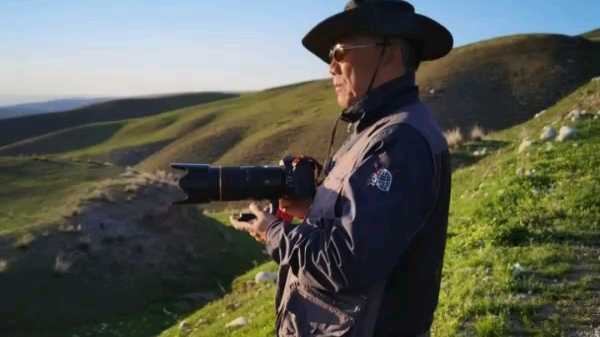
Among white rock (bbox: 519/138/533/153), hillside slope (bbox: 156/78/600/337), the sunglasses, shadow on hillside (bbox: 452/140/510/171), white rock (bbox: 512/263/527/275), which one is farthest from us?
shadow on hillside (bbox: 452/140/510/171)

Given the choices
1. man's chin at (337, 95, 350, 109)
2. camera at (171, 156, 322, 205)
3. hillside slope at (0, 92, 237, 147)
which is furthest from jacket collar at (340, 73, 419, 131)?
hillside slope at (0, 92, 237, 147)

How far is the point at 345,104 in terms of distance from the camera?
3209 mm

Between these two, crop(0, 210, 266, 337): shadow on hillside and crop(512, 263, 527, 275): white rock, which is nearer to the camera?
crop(512, 263, 527, 275): white rock

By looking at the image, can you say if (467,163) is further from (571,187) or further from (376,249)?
(376,249)

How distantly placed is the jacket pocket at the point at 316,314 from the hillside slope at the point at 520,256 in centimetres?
288

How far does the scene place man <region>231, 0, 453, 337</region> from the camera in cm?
264

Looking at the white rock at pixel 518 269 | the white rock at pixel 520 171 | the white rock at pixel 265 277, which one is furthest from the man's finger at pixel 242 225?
the white rock at pixel 265 277

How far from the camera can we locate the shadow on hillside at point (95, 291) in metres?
15.0

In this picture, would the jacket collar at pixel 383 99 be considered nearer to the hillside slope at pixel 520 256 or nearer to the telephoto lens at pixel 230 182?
the telephoto lens at pixel 230 182

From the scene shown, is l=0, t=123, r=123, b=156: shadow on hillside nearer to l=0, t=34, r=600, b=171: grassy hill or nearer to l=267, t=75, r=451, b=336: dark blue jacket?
l=0, t=34, r=600, b=171: grassy hill

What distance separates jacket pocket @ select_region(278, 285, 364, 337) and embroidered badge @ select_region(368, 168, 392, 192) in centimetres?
48

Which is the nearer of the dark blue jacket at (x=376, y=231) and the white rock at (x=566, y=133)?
the dark blue jacket at (x=376, y=231)

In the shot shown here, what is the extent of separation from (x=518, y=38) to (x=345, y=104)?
2297 inches

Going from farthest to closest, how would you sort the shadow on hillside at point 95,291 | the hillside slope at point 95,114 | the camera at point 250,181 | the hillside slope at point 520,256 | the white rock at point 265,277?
the hillside slope at point 95,114
the shadow on hillside at point 95,291
the white rock at point 265,277
the hillside slope at point 520,256
the camera at point 250,181
